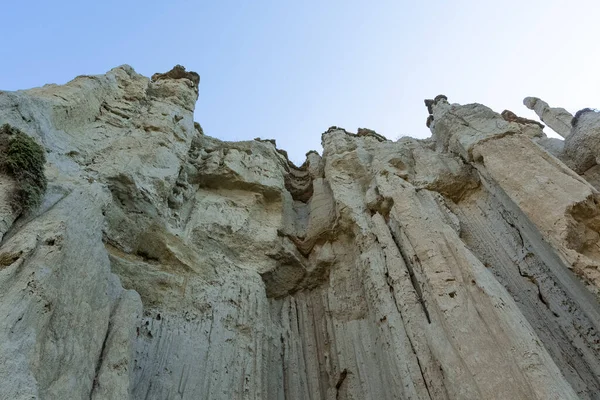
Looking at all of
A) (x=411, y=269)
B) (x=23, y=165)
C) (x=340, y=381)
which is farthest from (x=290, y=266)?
(x=23, y=165)

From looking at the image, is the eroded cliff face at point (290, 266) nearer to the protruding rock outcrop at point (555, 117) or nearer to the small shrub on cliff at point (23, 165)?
the small shrub on cliff at point (23, 165)

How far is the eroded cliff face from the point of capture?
6.57 meters

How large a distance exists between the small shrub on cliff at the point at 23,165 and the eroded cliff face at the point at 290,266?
0.19m

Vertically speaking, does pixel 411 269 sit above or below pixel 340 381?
above

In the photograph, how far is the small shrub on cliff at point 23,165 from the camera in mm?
7170

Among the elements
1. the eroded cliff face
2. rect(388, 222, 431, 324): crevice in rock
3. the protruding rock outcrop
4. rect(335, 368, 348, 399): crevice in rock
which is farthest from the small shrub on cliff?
the protruding rock outcrop

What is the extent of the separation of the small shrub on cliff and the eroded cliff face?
19cm

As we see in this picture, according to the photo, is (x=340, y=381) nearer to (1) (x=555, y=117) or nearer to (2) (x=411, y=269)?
(2) (x=411, y=269)

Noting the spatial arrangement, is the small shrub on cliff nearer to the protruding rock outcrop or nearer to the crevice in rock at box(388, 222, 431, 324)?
the crevice in rock at box(388, 222, 431, 324)

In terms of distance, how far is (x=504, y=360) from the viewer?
23.1ft

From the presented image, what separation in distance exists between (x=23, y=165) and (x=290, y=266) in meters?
7.57

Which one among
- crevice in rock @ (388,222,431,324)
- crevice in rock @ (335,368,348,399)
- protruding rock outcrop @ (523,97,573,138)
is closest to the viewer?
crevice in rock @ (388,222,431,324)

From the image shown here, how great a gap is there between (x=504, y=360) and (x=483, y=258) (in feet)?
14.0

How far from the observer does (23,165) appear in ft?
24.9
